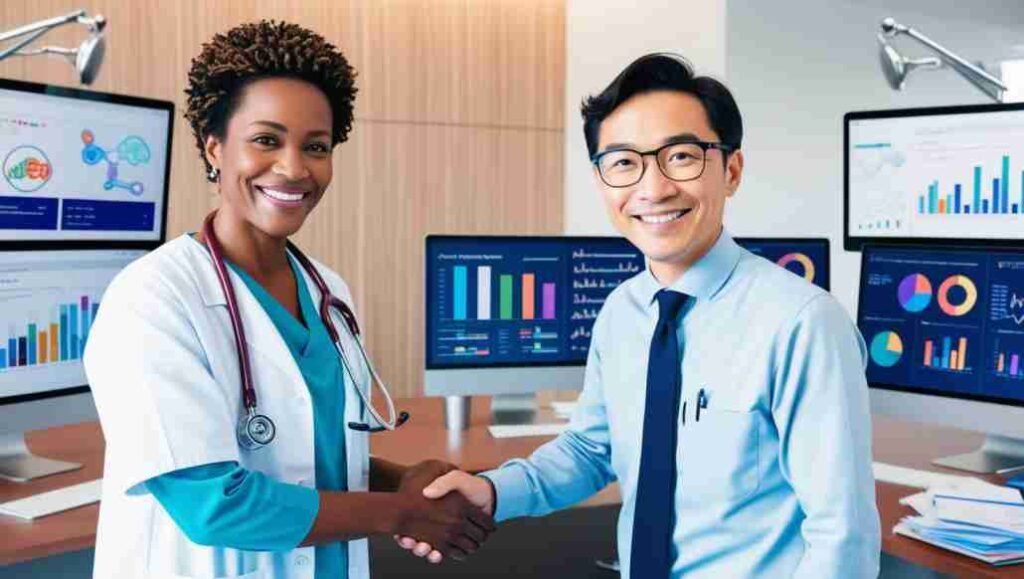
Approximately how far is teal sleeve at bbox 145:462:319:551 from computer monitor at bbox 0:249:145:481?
84cm

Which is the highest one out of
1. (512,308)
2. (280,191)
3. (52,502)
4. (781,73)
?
(781,73)

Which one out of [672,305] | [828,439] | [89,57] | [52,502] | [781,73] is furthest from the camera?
[781,73]

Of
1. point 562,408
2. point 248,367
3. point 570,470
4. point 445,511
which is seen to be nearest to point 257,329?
point 248,367

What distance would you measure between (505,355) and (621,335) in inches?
41.3

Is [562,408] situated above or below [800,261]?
below

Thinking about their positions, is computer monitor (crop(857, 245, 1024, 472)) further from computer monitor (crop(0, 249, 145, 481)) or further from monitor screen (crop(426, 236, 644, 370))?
A: computer monitor (crop(0, 249, 145, 481))

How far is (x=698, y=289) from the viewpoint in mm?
1508

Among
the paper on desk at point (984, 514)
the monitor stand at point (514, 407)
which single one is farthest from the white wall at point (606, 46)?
the paper on desk at point (984, 514)

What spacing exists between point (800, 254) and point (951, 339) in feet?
2.01

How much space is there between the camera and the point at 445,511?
1.74 m

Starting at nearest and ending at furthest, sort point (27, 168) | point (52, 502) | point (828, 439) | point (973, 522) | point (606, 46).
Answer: point (828, 439) → point (973, 522) → point (52, 502) → point (27, 168) → point (606, 46)

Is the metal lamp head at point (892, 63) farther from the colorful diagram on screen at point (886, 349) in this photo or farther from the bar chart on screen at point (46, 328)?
the bar chart on screen at point (46, 328)

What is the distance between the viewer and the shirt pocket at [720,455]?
1391 mm

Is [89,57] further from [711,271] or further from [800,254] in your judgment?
[800,254]
